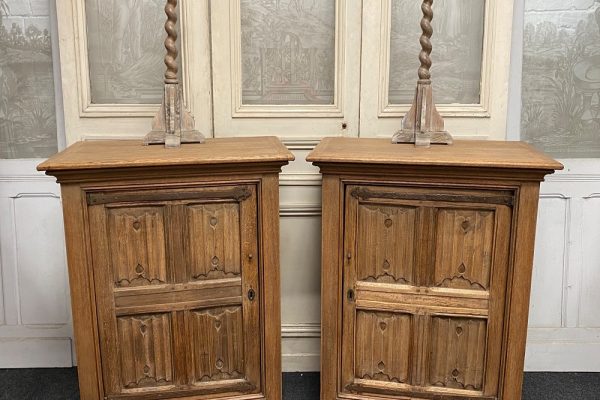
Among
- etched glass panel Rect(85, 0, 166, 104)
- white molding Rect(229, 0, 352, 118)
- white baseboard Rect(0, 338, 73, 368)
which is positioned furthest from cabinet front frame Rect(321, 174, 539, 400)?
white baseboard Rect(0, 338, 73, 368)

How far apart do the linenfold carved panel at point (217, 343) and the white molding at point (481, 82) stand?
1.03 metres

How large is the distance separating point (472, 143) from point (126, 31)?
145 centimetres

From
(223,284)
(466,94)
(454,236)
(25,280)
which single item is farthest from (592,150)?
(25,280)

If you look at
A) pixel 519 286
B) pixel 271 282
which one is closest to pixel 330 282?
pixel 271 282

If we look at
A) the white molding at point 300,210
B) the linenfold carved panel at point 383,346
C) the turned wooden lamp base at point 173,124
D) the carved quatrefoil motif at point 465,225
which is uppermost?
the turned wooden lamp base at point 173,124

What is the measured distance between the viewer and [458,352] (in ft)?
7.05

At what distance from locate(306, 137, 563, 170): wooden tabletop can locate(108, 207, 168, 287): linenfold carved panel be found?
0.58 m

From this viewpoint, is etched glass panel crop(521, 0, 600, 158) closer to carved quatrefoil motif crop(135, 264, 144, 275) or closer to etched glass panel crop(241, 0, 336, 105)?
etched glass panel crop(241, 0, 336, 105)

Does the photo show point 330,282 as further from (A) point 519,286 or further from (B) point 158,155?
(B) point 158,155

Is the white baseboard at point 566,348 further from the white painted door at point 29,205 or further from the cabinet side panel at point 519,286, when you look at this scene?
the white painted door at point 29,205

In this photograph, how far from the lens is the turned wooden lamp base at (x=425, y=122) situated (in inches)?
87.5

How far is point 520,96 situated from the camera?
2.55 meters

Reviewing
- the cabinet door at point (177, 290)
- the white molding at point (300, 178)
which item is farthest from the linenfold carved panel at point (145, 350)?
the white molding at point (300, 178)

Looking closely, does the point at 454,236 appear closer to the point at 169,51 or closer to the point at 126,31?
the point at 169,51
